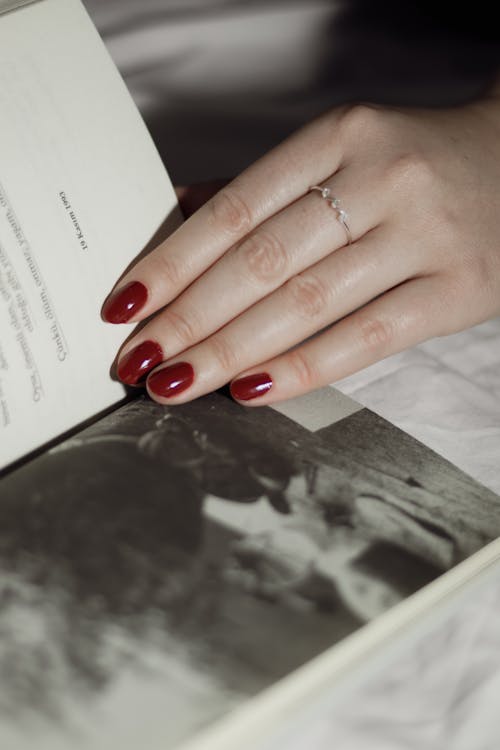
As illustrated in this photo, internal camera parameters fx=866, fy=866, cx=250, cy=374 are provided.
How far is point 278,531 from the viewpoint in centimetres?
45

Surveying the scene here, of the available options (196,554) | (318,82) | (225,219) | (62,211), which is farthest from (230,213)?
(318,82)

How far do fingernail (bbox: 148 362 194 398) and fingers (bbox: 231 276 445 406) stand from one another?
1.2 inches

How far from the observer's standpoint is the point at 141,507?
455 mm

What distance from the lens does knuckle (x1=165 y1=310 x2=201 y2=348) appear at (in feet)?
1.77

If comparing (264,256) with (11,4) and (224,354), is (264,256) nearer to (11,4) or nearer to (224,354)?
(224,354)

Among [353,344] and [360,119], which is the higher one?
[360,119]

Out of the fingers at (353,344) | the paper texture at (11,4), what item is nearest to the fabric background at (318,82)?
the fingers at (353,344)

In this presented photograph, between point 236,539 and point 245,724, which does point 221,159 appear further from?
point 245,724

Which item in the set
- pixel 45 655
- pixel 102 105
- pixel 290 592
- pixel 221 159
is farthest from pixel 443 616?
pixel 221 159

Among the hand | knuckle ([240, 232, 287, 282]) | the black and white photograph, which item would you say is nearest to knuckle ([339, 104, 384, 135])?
the hand

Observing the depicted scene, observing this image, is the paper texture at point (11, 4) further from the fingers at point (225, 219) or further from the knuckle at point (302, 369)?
the knuckle at point (302, 369)

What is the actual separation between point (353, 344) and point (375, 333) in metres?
0.02

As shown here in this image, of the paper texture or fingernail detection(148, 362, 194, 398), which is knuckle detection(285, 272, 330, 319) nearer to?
fingernail detection(148, 362, 194, 398)

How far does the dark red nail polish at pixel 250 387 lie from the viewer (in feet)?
1.76
